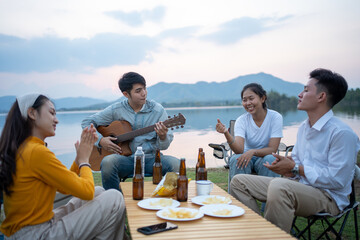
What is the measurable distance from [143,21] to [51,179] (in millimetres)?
18912

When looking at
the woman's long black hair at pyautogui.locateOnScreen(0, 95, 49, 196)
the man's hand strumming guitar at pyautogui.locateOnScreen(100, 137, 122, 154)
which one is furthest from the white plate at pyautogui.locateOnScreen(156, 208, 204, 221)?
the man's hand strumming guitar at pyautogui.locateOnScreen(100, 137, 122, 154)

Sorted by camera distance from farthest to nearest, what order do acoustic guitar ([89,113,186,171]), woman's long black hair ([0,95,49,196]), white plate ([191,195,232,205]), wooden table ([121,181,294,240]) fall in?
acoustic guitar ([89,113,186,171]), white plate ([191,195,232,205]), woman's long black hair ([0,95,49,196]), wooden table ([121,181,294,240])

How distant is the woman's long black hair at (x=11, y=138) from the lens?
5.22 ft

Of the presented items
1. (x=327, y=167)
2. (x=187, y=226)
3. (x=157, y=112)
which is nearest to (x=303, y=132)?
(x=327, y=167)

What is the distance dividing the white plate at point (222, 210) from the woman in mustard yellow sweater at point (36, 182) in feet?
2.03

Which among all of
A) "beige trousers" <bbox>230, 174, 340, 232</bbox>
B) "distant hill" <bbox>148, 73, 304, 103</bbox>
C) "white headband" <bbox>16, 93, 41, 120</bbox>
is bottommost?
"beige trousers" <bbox>230, 174, 340, 232</bbox>

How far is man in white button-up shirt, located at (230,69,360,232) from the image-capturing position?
2070mm

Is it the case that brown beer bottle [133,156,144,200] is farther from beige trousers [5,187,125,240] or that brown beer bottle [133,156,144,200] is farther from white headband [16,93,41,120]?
white headband [16,93,41,120]

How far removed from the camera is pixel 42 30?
41.7 ft

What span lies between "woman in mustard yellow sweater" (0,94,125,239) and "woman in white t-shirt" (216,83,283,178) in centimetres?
181

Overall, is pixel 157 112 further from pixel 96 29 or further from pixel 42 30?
pixel 96 29

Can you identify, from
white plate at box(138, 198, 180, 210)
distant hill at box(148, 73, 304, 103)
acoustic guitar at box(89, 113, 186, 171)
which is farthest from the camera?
distant hill at box(148, 73, 304, 103)

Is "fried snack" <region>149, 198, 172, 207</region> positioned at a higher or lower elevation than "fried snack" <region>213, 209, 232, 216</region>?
lower

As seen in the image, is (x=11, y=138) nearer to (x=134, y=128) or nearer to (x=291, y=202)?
(x=291, y=202)
